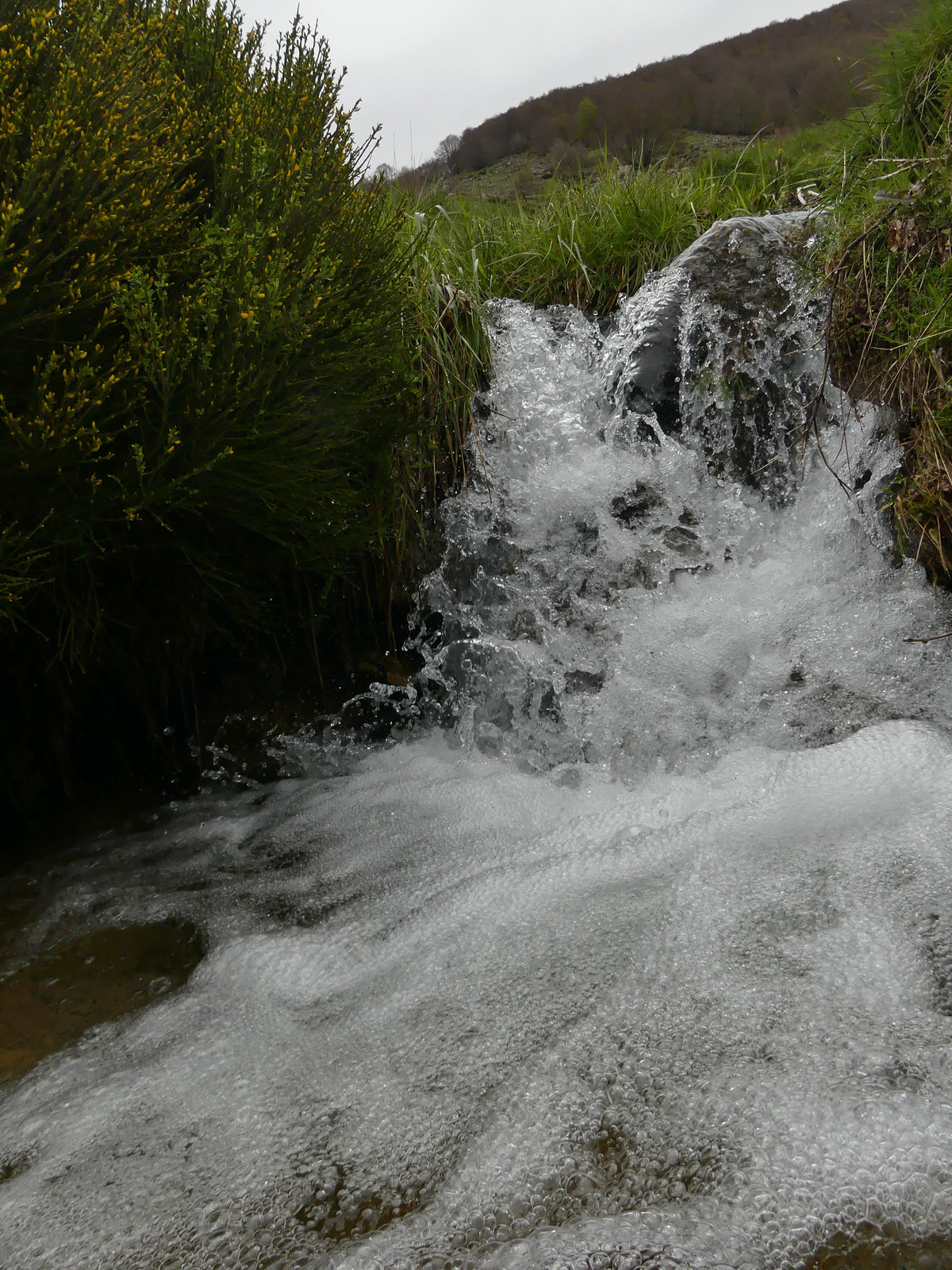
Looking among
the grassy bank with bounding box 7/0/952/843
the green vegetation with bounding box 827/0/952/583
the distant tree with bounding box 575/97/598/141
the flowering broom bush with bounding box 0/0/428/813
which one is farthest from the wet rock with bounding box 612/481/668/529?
the distant tree with bounding box 575/97/598/141

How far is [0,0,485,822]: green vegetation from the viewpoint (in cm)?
206

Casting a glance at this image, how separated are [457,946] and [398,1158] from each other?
61 cm

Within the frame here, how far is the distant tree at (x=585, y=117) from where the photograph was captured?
6.79 metres

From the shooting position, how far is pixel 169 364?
208 cm

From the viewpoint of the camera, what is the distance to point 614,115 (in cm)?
731

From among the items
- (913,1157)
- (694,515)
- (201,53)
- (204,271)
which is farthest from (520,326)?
(913,1157)

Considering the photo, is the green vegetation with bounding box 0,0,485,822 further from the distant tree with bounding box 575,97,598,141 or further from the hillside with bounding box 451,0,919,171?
the distant tree with bounding box 575,97,598,141

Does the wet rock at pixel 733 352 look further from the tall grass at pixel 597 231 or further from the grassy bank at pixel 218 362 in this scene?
the tall grass at pixel 597 231

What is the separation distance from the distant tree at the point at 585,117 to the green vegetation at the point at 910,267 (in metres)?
3.70

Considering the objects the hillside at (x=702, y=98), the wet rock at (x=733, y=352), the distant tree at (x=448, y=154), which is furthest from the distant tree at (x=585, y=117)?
the wet rock at (x=733, y=352)

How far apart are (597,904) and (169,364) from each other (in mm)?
1797

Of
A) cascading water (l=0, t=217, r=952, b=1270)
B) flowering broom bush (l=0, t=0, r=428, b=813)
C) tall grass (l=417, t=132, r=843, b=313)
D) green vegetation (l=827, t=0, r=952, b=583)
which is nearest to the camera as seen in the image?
cascading water (l=0, t=217, r=952, b=1270)

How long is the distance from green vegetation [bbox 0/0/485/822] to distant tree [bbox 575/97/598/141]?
450cm

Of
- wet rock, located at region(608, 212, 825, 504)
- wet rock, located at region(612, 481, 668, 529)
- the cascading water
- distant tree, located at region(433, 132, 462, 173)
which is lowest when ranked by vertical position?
the cascading water
